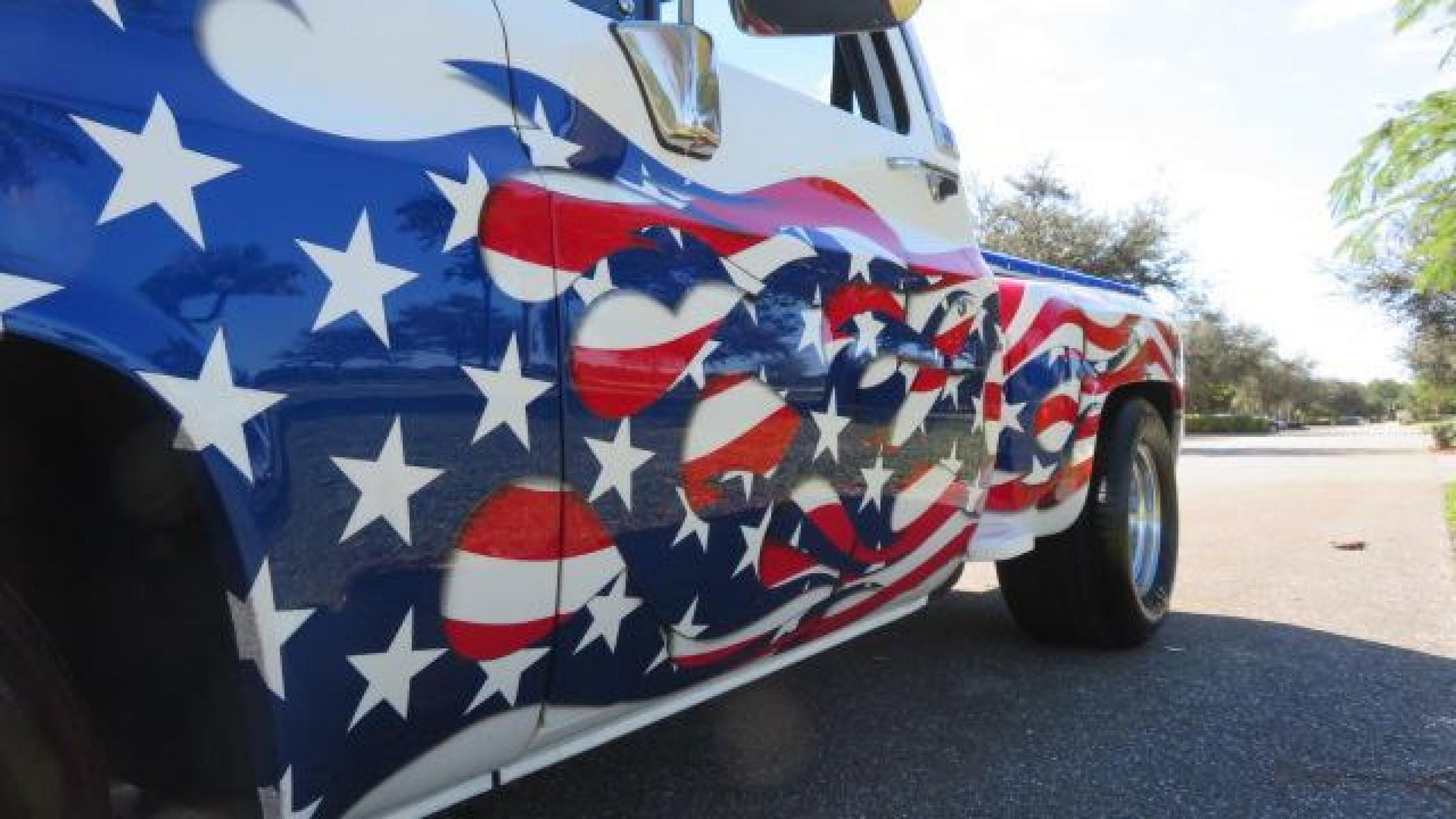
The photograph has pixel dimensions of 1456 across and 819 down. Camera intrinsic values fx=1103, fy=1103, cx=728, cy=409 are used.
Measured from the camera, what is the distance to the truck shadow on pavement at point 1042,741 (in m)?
2.65

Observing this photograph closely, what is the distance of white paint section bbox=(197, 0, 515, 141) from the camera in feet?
4.25

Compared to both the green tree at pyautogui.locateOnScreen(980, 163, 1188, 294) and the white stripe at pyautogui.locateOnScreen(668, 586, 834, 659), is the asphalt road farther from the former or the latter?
the green tree at pyautogui.locateOnScreen(980, 163, 1188, 294)

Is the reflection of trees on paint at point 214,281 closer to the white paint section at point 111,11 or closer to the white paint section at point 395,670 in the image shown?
the white paint section at point 111,11

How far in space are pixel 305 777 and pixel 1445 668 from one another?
408 cm

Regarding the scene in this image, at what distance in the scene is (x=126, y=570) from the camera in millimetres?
1349

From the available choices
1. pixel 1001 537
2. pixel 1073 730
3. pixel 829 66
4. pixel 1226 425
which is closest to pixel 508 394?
pixel 829 66

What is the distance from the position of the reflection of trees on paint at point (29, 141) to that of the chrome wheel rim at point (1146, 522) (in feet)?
12.4

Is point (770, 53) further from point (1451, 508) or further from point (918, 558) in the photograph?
point (1451, 508)

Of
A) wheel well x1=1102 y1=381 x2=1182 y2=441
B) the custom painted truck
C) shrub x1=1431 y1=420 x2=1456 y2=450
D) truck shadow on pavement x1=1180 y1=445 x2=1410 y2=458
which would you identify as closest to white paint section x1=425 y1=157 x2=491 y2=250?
the custom painted truck

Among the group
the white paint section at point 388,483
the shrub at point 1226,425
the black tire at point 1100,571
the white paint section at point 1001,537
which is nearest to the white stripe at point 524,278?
the white paint section at point 388,483

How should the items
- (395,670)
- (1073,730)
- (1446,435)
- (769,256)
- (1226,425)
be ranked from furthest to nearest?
(1226,425) < (1446,435) < (1073,730) < (769,256) < (395,670)

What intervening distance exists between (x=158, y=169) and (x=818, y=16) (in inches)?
48.8

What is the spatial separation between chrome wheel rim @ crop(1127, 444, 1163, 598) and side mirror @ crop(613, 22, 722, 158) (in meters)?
2.81

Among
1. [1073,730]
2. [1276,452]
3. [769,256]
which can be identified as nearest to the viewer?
[769,256]
